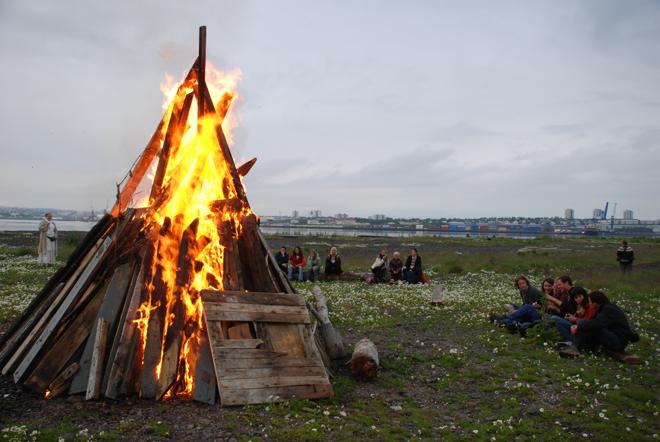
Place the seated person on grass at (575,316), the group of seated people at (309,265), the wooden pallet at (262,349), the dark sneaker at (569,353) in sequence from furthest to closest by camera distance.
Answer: the group of seated people at (309,265) < the seated person on grass at (575,316) < the dark sneaker at (569,353) < the wooden pallet at (262,349)

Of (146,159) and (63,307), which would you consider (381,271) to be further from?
Answer: (63,307)

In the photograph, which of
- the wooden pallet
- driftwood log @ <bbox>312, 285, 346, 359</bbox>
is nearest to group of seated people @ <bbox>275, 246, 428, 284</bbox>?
driftwood log @ <bbox>312, 285, 346, 359</bbox>

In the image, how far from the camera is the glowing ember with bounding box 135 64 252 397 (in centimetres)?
931

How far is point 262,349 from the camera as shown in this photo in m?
9.34

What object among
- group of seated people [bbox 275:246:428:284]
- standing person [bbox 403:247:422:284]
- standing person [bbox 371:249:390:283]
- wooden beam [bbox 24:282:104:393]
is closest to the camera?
wooden beam [bbox 24:282:104:393]

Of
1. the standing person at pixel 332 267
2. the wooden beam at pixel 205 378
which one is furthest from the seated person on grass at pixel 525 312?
the standing person at pixel 332 267

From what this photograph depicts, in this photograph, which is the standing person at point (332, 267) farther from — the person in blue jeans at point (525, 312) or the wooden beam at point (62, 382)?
the wooden beam at point (62, 382)

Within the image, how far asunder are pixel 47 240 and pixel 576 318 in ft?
91.5

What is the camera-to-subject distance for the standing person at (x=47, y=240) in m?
28.7

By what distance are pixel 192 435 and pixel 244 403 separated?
127cm

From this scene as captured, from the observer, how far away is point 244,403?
847cm

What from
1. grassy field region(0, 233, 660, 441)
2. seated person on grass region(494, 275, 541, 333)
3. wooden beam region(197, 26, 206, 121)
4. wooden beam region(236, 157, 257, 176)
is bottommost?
grassy field region(0, 233, 660, 441)

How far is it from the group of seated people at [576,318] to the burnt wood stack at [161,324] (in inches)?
264

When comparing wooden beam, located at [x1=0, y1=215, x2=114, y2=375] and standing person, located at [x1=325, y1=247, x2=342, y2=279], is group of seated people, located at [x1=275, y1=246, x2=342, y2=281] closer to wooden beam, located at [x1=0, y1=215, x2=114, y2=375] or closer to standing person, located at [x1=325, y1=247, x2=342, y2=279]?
standing person, located at [x1=325, y1=247, x2=342, y2=279]
